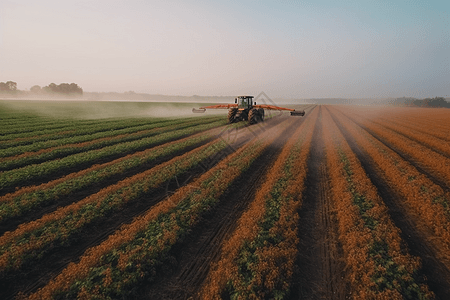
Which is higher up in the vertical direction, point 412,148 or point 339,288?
point 412,148

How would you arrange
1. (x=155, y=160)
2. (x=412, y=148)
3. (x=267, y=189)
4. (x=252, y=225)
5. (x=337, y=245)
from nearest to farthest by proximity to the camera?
1. (x=337, y=245)
2. (x=252, y=225)
3. (x=267, y=189)
4. (x=155, y=160)
5. (x=412, y=148)

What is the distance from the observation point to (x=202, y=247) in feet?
22.7

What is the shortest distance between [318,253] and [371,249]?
153cm

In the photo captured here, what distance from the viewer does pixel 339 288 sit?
545 cm

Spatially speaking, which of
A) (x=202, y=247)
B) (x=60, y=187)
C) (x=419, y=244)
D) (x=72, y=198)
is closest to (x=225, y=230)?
(x=202, y=247)

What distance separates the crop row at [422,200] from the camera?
7.15m

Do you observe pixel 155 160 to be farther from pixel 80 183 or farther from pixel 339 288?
pixel 339 288

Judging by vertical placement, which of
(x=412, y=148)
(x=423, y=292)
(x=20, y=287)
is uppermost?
(x=412, y=148)

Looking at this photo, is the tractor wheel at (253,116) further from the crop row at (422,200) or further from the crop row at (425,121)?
the crop row at (425,121)

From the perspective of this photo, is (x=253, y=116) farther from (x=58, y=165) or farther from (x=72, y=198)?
(x=72, y=198)

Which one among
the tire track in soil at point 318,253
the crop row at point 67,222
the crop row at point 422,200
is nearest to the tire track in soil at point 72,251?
the crop row at point 67,222

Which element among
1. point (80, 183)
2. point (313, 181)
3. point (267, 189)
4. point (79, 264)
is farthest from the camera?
point (313, 181)

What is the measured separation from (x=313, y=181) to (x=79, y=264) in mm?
11379

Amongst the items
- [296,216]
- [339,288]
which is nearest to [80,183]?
[296,216]
